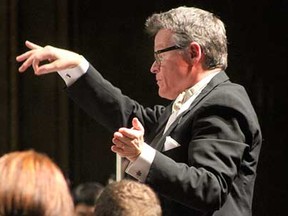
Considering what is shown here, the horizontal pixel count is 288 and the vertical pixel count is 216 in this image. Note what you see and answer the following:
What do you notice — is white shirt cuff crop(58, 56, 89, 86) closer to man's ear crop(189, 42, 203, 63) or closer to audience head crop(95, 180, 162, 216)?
man's ear crop(189, 42, 203, 63)

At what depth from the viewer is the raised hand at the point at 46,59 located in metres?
1.91

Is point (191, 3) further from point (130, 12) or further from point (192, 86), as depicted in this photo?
point (192, 86)

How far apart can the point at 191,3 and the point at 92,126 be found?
0.69 meters

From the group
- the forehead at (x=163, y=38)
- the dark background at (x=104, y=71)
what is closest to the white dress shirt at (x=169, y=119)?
the forehead at (x=163, y=38)

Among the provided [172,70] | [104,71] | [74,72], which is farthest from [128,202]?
[104,71]

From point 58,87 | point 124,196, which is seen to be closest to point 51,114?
point 58,87

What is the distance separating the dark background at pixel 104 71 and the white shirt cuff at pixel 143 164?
1465mm

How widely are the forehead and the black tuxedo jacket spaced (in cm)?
15

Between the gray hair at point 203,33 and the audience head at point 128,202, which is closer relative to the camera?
the audience head at point 128,202

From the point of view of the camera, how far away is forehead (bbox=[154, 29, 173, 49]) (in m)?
2.04

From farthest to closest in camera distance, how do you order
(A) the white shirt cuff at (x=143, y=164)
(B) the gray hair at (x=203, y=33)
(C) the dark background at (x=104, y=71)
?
(C) the dark background at (x=104, y=71), (B) the gray hair at (x=203, y=33), (A) the white shirt cuff at (x=143, y=164)

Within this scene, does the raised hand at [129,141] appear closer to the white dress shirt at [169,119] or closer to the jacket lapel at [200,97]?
the white dress shirt at [169,119]

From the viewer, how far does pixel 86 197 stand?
269 centimetres

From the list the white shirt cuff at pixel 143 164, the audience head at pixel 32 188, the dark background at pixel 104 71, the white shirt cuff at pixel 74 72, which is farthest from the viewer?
the dark background at pixel 104 71
